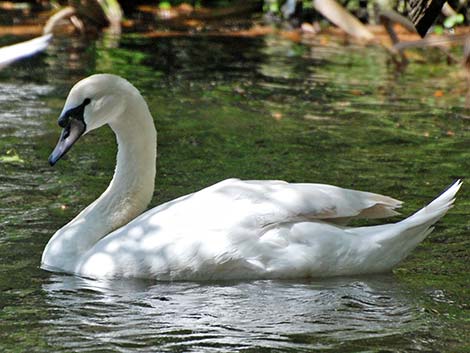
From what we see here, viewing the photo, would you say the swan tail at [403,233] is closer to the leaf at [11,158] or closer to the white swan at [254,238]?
the white swan at [254,238]

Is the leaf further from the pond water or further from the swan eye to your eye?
the swan eye

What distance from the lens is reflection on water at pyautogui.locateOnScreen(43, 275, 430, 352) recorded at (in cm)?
581

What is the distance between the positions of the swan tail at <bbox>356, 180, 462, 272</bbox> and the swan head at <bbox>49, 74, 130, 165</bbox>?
1.81m

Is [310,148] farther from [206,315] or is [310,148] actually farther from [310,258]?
[206,315]

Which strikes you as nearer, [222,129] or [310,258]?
[310,258]

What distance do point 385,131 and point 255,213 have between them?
4833 mm

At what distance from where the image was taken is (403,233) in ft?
22.7

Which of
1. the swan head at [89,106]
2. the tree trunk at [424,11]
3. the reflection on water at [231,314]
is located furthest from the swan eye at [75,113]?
the tree trunk at [424,11]

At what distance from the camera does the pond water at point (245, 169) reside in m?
6.00

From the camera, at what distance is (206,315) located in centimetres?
625

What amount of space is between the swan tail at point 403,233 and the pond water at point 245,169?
0.15 meters

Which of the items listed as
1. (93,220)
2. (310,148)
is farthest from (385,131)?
(93,220)

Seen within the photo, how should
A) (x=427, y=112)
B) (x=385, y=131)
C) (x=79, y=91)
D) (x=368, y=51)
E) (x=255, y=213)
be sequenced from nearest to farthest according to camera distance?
(x=255, y=213) → (x=79, y=91) → (x=385, y=131) → (x=427, y=112) → (x=368, y=51)

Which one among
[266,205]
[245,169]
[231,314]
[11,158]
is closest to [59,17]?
[11,158]
